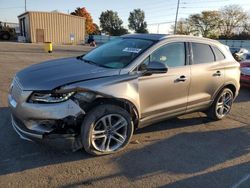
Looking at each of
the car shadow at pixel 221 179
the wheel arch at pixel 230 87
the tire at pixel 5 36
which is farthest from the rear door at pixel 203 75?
the tire at pixel 5 36

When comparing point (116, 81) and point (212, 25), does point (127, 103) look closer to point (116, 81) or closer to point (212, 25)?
point (116, 81)

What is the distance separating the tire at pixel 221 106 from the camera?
17.7 feet

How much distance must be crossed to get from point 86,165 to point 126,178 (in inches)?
23.5

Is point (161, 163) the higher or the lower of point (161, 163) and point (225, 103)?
the lower

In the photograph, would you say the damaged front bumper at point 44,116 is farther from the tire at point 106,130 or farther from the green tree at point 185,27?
the green tree at point 185,27

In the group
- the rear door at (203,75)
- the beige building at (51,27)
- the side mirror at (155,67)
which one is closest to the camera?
the side mirror at (155,67)

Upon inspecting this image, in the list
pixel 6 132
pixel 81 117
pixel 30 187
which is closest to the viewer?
pixel 30 187

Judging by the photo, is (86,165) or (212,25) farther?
(212,25)

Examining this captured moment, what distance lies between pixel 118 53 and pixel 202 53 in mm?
1671

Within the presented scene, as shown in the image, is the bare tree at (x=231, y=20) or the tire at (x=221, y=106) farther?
the bare tree at (x=231, y=20)

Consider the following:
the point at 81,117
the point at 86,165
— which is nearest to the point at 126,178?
the point at 86,165

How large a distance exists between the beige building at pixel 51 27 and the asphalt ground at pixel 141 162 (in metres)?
34.0

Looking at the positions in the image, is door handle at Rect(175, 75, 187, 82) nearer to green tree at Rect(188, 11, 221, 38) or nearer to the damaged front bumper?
the damaged front bumper

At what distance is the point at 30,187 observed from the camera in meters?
2.98
